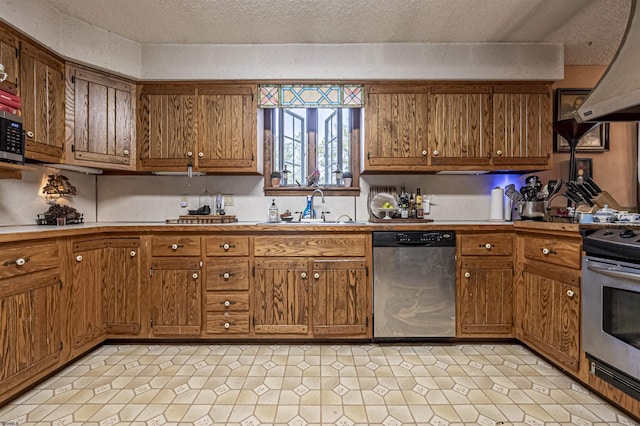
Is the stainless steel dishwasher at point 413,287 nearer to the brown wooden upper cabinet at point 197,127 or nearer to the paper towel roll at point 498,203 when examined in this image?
the paper towel roll at point 498,203

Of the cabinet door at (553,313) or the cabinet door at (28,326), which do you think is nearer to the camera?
the cabinet door at (28,326)

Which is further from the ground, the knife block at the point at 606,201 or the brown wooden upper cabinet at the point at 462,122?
the brown wooden upper cabinet at the point at 462,122

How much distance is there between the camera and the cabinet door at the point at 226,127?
2.54 m

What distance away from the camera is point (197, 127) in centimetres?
254

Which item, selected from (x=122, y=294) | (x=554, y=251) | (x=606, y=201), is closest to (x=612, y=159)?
(x=606, y=201)

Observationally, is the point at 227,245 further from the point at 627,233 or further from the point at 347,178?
the point at 627,233

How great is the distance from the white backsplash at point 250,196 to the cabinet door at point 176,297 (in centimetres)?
77

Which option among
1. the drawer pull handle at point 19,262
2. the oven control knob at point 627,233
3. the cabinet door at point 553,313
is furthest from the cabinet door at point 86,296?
the oven control knob at point 627,233

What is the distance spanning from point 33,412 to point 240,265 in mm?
1340

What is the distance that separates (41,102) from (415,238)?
2931mm

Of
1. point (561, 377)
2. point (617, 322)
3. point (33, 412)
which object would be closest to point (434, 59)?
point (617, 322)

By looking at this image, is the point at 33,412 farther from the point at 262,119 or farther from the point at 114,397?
the point at 262,119

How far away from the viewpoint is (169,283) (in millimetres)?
2268

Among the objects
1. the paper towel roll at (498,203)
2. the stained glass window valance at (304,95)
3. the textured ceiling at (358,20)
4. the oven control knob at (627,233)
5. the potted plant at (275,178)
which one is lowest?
the oven control knob at (627,233)
